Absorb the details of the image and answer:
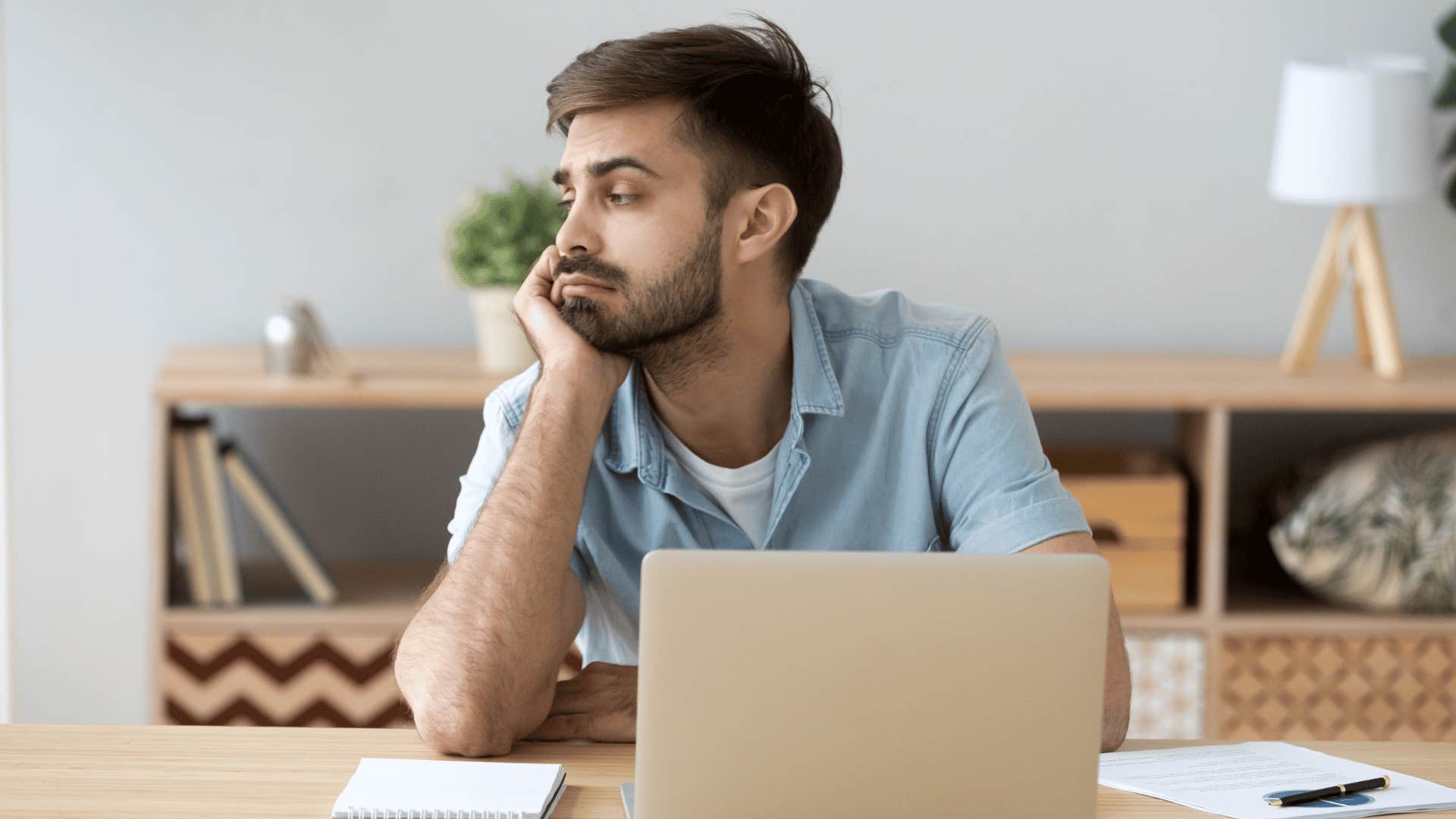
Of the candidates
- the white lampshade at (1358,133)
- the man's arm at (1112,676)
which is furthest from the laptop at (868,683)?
the white lampshade at (1358,133)

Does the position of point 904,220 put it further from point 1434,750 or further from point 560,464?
point 1434,750

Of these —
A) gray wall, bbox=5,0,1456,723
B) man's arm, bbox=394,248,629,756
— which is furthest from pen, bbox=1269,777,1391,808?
gray wall, bbox=5,0,1456,723

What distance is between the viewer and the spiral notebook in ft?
3.40

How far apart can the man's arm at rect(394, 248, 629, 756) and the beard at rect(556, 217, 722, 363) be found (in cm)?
2

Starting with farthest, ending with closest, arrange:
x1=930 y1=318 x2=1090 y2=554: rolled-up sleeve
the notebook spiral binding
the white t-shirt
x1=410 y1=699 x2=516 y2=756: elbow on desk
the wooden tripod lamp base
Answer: the wooden tripod lamp base, the white t-shirt, x1=930 y1=318 x2=1090 y2=554: rolled-up sleeve, x1=410 y1=699 x2=516 y2=756: elbow on desk, the notebook spiral binding

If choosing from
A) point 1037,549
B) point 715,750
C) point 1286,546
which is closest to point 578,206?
point 1037,549

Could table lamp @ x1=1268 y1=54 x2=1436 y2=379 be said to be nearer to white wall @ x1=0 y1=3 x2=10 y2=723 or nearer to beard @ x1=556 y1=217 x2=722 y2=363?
beard @ x1=556 y1=217 x2=722 y2=363

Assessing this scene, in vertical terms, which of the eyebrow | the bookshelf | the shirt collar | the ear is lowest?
the bookshelf

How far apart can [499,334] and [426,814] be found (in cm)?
143

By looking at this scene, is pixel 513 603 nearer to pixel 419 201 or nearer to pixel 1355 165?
pixel 419 201

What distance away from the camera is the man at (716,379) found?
1.48m

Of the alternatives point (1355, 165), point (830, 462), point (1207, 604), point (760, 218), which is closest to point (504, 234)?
point (760, 218)

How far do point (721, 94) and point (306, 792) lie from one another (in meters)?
0.79

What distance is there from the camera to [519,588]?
1341 mm
